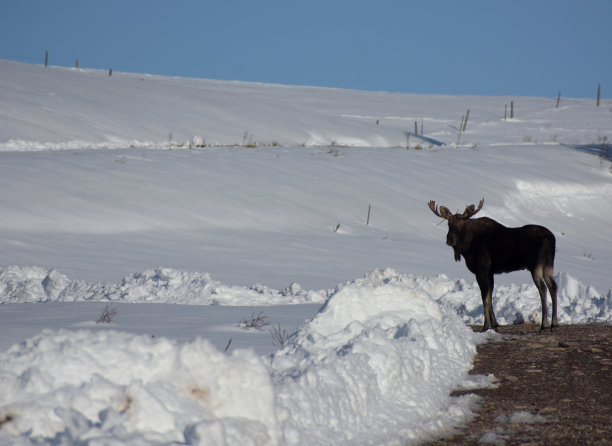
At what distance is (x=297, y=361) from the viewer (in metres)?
4.48

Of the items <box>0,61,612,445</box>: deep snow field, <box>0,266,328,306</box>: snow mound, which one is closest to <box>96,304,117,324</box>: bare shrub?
<box>0,61,612,445</box>: deep snow field

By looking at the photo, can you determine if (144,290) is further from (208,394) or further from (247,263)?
(208,394)

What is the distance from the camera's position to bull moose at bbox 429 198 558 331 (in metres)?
7.93

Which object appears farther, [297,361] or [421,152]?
[421,152]

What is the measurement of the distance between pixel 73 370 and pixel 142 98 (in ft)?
92.6

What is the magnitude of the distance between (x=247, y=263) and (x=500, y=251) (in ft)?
19.9

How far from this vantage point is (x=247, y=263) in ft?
43.6

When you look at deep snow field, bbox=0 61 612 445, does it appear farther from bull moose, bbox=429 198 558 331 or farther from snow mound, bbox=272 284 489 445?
bull moose, bbox=429 198 558 331

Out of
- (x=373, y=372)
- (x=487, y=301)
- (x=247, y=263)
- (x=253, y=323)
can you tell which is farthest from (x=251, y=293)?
(x=373, y=372)

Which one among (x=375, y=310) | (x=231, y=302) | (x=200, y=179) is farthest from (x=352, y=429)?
(x=200, y=179)

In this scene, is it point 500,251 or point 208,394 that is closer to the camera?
point 208,394

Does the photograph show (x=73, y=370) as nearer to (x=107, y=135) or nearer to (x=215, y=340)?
(x=215, y=340)

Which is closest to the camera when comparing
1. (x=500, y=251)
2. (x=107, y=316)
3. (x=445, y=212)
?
(x=107, y=316)

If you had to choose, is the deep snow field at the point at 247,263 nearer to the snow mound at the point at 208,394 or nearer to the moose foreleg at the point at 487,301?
the snow mound at the point at 208,394
